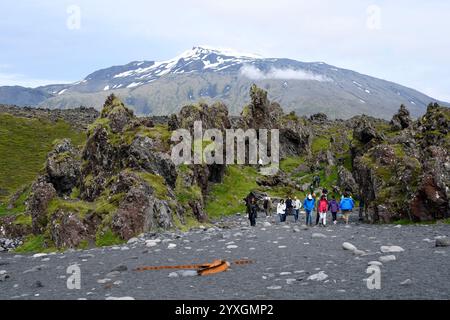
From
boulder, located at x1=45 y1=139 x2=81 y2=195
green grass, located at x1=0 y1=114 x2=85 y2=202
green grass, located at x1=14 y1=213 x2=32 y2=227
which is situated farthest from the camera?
green grass, located at x1=0 y1=114 x2=85 y2=202

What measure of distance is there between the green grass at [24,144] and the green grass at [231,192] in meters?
53.0

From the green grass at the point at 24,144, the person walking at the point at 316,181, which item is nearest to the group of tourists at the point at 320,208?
the person walking at the point at 316,181

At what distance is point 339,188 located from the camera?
211 feet

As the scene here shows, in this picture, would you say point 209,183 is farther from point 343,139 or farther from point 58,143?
point 343,139

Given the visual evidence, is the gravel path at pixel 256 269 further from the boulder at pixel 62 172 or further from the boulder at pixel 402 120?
the boulder at pixel 402 120

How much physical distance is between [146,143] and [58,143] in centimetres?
2062

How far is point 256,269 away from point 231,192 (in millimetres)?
42673

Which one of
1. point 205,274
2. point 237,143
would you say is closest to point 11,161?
point 237,143

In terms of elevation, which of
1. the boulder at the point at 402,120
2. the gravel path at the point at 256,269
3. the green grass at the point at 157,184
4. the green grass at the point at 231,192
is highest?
the boulder at the point at 402,120

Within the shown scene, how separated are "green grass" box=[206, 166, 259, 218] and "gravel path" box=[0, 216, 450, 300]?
1052 inches

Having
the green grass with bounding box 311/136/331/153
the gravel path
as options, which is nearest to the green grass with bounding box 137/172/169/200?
the gravel path

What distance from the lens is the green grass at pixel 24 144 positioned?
112 meters

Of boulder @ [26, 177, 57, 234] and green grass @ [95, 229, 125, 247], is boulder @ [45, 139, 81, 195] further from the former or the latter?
green grass @ [95, 229, 125, 247]

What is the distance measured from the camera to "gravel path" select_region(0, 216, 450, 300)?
14.0 meters
